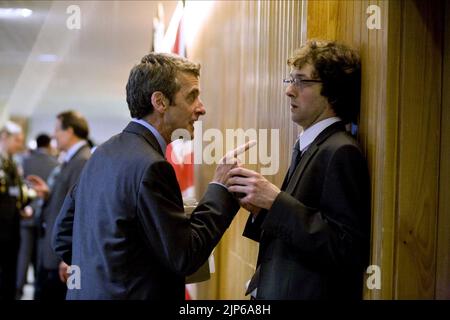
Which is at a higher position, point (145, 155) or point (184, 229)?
point (145, 155)

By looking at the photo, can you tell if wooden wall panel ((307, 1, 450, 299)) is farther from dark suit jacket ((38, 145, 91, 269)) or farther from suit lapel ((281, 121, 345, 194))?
dark suit jacket ((38, 145, 91, 269))

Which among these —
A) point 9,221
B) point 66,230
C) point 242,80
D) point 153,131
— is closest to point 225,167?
point 153,131

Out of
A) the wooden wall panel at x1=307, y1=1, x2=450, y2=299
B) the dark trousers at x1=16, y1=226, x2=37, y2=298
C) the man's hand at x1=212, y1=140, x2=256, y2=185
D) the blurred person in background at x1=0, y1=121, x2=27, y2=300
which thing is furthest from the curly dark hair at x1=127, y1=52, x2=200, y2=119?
the dark trousers at x1=16, y1=226, x2=37, y2=298

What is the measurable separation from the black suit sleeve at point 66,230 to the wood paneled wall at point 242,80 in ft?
2.56

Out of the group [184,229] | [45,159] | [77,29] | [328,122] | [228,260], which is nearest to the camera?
[184,229]

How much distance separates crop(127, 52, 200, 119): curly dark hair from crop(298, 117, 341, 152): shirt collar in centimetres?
43

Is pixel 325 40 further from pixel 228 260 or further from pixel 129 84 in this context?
pixel 228 260

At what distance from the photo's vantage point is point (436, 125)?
1.72 meters

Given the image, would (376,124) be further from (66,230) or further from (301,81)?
(66,230)

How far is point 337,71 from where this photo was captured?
1840 millimetres

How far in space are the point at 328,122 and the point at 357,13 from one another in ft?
1.17

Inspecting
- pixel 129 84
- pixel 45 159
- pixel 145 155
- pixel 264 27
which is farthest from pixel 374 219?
pixel 45 159

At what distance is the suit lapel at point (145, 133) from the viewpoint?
1.81m

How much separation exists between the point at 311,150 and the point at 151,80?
53cm
